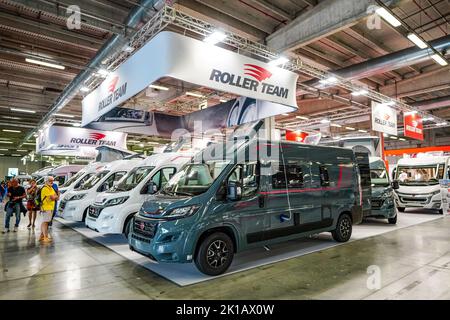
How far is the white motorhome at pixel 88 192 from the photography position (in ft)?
27.2

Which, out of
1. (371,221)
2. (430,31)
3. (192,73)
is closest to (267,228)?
(192,73)

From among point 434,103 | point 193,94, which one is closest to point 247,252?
point 193,94

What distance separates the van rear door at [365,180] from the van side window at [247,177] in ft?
14.5

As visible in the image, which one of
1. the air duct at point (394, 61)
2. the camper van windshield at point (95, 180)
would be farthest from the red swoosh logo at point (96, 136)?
the air duct at point (394, 61)

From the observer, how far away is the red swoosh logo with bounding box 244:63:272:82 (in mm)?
6523

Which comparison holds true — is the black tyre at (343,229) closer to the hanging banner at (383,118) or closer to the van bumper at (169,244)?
the van bumper at (169,244)

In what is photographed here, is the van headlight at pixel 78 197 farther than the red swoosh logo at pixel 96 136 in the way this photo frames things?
No

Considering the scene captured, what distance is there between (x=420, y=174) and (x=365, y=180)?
482cm

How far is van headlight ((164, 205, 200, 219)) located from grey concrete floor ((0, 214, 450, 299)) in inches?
37.6

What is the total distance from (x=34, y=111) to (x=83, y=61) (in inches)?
346

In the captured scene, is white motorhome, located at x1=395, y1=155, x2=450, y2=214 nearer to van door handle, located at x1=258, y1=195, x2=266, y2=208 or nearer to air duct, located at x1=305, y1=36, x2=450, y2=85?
air duct, located at x1=305, y1=36, x2=450, y2=85

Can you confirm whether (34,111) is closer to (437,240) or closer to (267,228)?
(267,228)

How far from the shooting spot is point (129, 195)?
6.79m

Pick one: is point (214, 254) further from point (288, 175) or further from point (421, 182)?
point (421, 182)
